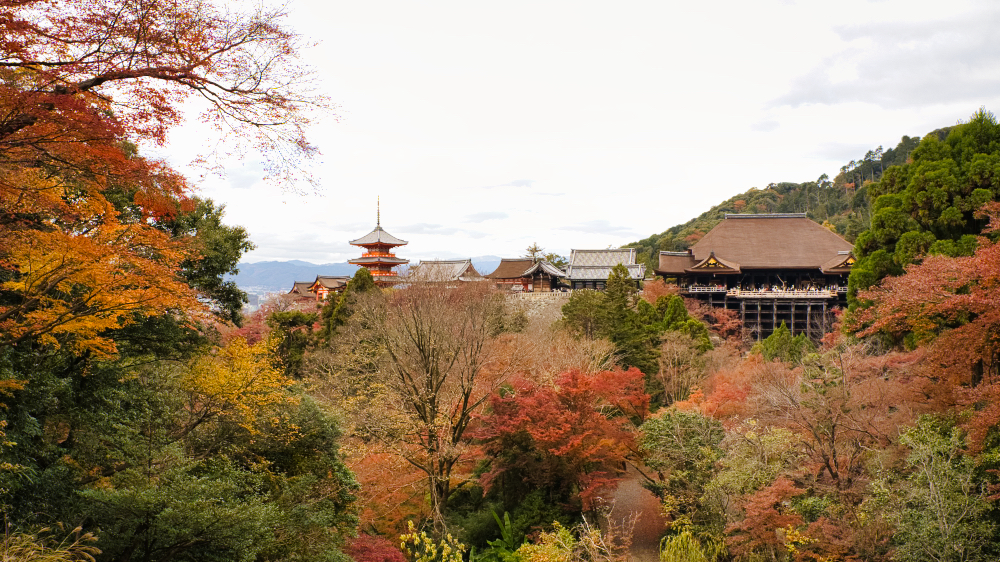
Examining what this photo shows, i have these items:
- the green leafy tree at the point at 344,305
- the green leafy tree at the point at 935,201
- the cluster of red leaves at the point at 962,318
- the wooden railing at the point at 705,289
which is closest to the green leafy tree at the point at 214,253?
the green leafy tree at the point at 344,305

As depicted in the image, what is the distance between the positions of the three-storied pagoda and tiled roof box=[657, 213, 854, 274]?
15846mm

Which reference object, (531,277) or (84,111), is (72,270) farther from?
(531,277)

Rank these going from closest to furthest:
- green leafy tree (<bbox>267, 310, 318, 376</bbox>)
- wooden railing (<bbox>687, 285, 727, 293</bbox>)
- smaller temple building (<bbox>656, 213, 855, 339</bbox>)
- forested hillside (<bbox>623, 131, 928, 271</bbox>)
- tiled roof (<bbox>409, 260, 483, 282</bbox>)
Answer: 1. green leafy tree (<bbox>267, 310, 318, 376</bbox>)
2. tiled roof (<bbox>409, 260, 483, 282</bbox>)
3. smaller temple building (<bbox>656, 213, 855, 339</bbox>)
4. wooden railing (<bbox>687, 285, 727, 293</bbox>)
5. forested hillside (<bbox>623, 131, 928, 271</bbox>)

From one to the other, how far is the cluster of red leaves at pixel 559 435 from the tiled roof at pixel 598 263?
19.5 meters

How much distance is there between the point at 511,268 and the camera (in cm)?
3519

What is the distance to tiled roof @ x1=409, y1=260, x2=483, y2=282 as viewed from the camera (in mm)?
26016

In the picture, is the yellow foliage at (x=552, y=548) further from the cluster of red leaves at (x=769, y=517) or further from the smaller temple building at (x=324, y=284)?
the smaller temple building at (x=324, y=284)

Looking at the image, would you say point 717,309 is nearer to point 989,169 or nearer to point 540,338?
point 540,338

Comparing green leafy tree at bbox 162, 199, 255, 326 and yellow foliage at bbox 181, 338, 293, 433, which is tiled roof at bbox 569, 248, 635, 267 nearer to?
green leafy tree at bbox 162, 199, 255, 326

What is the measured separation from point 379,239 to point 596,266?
13100mm

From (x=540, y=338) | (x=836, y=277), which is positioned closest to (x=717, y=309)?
(x=836, y=277)

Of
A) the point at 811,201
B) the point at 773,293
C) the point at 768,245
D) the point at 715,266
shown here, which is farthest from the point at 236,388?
the point at 811,201

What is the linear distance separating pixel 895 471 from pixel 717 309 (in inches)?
773

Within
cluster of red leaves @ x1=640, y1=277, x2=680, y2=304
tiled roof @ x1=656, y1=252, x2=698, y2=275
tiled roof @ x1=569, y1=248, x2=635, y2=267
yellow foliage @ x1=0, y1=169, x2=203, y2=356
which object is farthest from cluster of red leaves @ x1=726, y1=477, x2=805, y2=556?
tiled roof @ x1=569, y1=248, x2=635, y2=267
